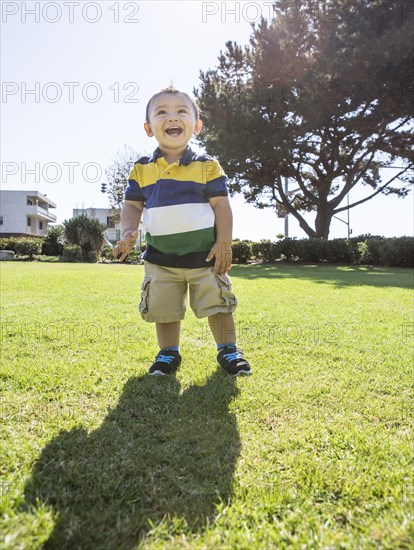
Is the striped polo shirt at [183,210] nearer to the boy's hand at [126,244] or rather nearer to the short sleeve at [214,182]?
the short sleeve at [214,182]

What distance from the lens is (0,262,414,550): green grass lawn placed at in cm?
92

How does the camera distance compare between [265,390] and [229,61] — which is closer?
[265,390]

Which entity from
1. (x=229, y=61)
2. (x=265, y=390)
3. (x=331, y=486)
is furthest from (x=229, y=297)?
(x=229, y=61)

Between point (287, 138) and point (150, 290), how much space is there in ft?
54.9

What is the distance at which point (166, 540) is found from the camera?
89 cm

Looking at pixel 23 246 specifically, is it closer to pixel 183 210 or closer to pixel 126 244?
pixel 126 244

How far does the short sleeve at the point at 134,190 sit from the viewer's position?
Answer: 2.43m

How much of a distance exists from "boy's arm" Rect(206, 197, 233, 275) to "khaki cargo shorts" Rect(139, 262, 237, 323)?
0.23 feet

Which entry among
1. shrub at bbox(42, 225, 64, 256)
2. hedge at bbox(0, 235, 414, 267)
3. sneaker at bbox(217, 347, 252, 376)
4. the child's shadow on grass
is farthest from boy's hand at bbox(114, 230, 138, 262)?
shrub at bbox(42, 225, 64, 256)

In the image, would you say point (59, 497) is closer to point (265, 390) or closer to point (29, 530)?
point (29, 530)

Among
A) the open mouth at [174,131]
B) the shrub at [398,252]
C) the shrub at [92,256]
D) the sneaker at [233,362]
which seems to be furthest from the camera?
the shrub at [92,256]

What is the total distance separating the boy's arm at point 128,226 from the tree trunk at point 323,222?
18825 millimetres

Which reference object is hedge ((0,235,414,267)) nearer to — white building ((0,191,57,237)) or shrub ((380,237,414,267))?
shrub ((380,237,414,267))

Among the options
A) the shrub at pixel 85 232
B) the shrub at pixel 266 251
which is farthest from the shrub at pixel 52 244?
the shrub at pixel 266 251
